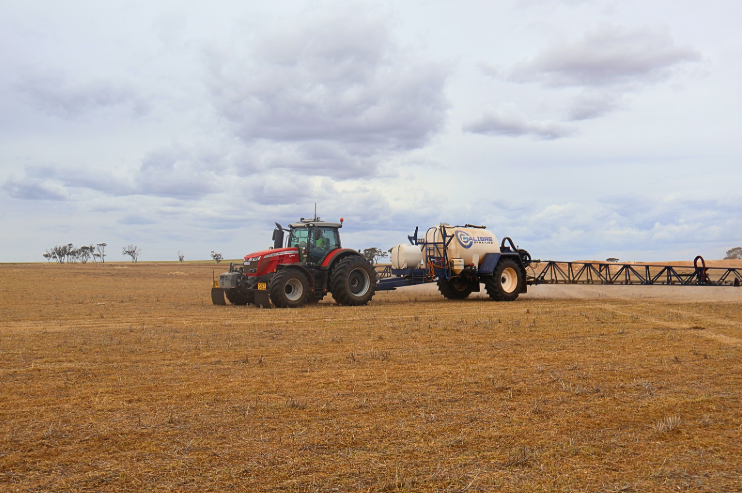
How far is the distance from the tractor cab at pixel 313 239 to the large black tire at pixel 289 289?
2.94ft

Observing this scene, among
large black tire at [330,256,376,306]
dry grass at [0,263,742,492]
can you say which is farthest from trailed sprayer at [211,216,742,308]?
dry grass at [0,263,742,492]

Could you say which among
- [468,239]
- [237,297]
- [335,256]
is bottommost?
[237,297]

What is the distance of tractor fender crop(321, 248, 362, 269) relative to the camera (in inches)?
771

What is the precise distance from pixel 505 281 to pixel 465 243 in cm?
226

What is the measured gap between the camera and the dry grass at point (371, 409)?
4828 mm

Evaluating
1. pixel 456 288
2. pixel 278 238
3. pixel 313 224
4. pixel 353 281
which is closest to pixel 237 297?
pixel 278 238

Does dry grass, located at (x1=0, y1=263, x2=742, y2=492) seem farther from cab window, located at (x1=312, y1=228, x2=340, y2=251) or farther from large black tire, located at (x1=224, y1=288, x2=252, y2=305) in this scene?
large black tire, located at (x1=224, y1=288, x2=252, y2=305)

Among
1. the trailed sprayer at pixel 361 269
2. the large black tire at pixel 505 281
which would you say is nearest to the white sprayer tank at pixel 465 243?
the trailed sprayer at pixel 361 269

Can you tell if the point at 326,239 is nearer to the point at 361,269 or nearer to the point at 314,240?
the point at 314,240

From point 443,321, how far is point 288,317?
13.3ft

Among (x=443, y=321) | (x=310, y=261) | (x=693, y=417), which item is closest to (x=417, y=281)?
(x=310, y=261)

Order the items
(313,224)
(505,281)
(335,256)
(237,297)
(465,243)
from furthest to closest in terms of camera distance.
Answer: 1. (505,281)
2. (465,243)
3. (237,297)
4. (313,224)
5. (335,256)

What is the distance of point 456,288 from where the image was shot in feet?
78.5

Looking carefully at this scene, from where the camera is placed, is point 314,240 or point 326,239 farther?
point 326,239
